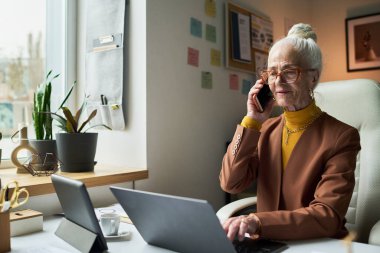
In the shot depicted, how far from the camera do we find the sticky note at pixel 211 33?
6.55 feet

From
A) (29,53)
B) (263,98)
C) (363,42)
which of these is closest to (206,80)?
(263,98)

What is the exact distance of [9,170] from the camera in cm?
170

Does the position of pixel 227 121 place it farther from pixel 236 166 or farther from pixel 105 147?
pixel 236 166

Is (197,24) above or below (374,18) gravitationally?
below

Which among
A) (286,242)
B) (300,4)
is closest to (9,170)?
(286,242)

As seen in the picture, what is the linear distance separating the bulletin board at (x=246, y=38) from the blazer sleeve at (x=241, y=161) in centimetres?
88

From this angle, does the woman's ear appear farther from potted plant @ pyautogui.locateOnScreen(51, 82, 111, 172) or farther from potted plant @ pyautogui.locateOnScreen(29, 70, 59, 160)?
potted plant @ pyautogui.locateOnScreen(29, 70, 59, 160)

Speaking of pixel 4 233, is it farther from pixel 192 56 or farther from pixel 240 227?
pixel 192 56

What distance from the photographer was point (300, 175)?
122cm

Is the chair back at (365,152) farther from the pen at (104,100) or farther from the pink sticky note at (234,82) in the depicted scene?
the pen at (104,100)

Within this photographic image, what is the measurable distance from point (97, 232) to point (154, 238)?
5.8 inches

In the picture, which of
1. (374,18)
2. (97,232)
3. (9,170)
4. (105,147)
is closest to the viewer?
(97,232)

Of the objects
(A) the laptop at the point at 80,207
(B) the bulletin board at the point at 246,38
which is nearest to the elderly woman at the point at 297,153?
(A) the laptop at the point at 80,207

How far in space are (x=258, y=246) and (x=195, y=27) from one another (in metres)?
1.26
